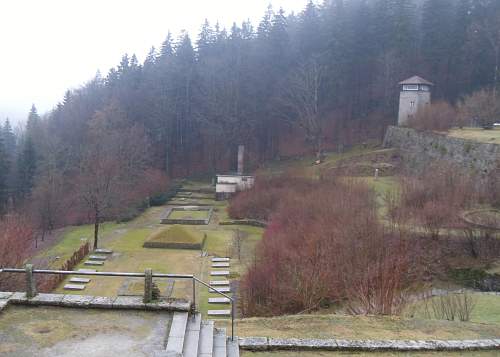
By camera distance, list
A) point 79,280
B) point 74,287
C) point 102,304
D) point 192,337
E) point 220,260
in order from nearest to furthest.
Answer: point 192,337, point 102,304, point 74,287, point 79,280, point 220,260

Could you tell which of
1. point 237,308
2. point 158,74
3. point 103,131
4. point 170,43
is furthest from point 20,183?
point 237,308

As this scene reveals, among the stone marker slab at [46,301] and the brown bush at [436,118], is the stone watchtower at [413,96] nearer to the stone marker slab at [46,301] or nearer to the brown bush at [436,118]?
the brown bush at [436,118]

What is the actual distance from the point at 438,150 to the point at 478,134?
2.34m

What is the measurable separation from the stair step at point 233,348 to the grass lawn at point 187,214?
68.6ft

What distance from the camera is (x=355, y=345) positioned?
26.0ft

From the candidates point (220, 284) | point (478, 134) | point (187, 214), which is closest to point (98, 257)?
point (220, 284)

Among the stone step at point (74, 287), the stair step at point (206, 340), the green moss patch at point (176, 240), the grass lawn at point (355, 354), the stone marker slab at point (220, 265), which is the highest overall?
the stair step at point (206, 340)

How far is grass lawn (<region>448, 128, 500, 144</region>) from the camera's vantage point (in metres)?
23.8

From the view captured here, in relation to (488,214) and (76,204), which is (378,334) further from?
(76,204)

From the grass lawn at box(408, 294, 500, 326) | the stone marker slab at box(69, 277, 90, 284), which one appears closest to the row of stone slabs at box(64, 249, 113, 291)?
the stone marker slab at box(69, 277, 90, 284)

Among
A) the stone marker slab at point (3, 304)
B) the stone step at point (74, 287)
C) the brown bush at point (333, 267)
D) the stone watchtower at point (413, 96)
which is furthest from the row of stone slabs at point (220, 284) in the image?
the stone watchtower at point (413, 96)

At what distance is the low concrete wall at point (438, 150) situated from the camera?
882 inches

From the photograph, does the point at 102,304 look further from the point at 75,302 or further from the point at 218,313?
the point at 218,313

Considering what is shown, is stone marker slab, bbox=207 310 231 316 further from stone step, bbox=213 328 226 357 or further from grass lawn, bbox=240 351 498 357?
grass lawn, bbox=240 351 498 357
